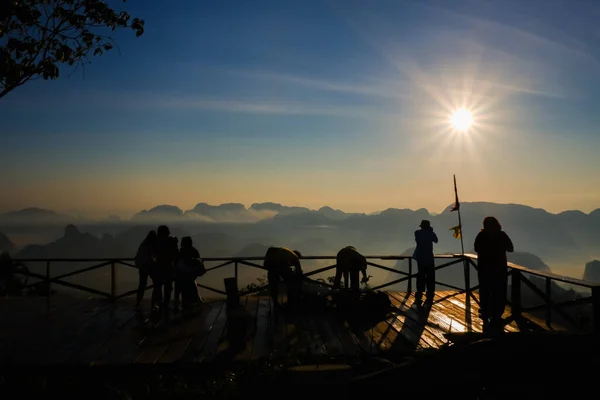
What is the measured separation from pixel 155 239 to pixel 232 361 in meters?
4.97

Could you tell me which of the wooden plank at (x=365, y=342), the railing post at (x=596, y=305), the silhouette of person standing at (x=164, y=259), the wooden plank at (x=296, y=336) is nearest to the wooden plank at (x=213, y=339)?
the wooden plank at (x=296, y=336)

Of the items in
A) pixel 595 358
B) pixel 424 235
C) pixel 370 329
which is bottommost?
pixel 370 329

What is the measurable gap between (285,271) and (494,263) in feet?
13.6

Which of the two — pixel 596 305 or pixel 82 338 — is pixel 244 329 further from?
pixel 596 305

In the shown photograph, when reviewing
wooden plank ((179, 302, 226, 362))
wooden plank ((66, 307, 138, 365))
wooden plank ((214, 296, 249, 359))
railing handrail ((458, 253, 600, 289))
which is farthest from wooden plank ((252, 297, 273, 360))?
railing handrail ((458, 253, 600, 289))

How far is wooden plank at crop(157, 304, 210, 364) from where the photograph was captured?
7305 mm

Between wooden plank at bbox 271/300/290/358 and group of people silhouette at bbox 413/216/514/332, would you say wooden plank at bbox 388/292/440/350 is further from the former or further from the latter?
wooden plank at bbox 271/300/290/358

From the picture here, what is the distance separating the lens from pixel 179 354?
7422mm

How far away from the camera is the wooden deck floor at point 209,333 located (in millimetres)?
7461

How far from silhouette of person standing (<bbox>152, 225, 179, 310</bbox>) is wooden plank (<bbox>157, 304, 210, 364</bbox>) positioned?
0.96 metres

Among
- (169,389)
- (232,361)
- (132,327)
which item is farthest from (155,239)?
(169,389)

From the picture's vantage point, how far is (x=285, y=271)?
10969mm

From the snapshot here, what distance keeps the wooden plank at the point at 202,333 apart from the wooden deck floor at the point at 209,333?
14 millimetres

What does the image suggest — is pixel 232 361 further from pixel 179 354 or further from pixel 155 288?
pixel 155 288
